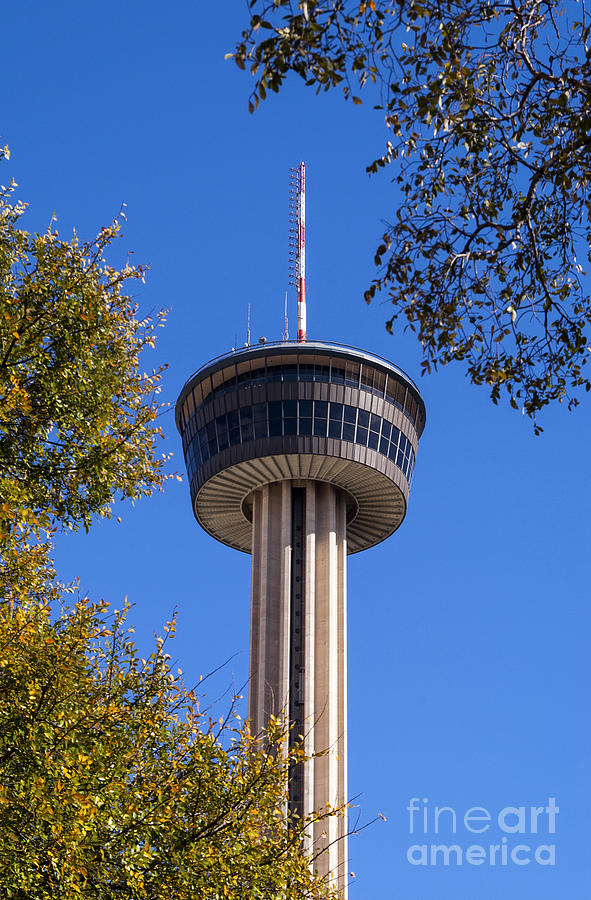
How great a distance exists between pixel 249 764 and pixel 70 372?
6.65 metres

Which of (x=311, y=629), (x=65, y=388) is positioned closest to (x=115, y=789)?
(x=65, y=388)

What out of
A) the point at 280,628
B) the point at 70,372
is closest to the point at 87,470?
the point at 70,372

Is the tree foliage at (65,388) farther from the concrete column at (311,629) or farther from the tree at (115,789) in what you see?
the concrete column at (311,629)

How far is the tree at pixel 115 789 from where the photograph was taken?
13.8 metres

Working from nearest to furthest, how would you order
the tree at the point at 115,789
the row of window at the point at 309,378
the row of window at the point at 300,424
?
the tree at the point at 115,789
the row of window at the point at 300,424
the row of window at the point at 309,378

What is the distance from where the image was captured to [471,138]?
40.6 ft

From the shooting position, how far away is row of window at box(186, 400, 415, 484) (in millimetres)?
76125

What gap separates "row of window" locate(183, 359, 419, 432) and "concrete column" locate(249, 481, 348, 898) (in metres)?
7.46

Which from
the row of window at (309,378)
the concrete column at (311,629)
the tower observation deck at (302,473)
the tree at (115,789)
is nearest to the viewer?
the tree at (115,789)

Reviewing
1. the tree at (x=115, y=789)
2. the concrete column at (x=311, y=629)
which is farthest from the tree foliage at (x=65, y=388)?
the concrete column at (x=311, y=629)

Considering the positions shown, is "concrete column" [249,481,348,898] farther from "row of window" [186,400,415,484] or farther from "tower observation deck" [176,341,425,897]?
"row of window" [186,400,415,484]

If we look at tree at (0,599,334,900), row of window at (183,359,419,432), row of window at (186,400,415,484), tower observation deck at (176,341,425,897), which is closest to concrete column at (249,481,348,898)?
tower observation deck at (176,341,425,897)

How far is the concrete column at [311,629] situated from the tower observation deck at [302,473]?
90 millimetres

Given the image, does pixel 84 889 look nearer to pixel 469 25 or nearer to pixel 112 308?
pixel 112 308
